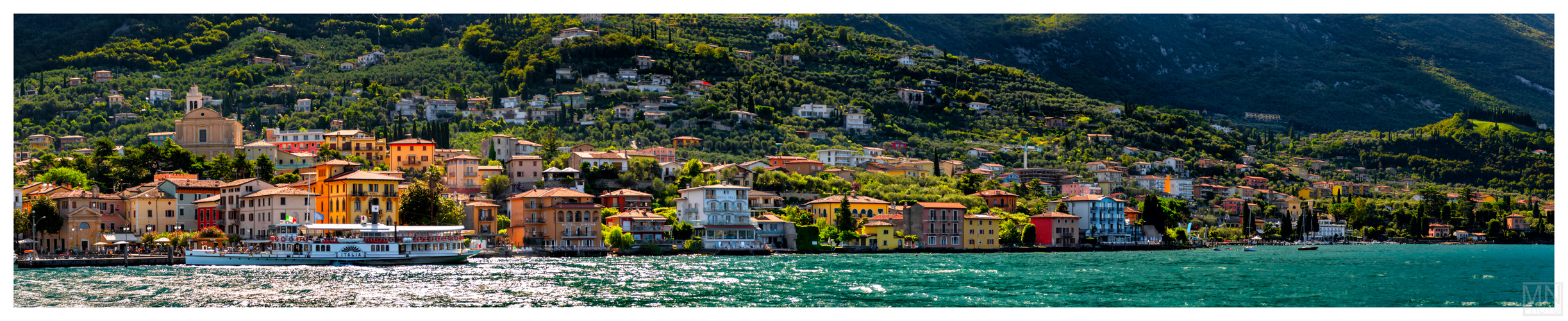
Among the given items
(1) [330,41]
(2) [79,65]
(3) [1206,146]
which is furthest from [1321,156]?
(2) [79,65]

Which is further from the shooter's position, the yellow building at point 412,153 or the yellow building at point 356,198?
the yellow building at point 412,153

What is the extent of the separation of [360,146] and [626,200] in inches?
881

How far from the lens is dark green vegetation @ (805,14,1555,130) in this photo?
164375 mm

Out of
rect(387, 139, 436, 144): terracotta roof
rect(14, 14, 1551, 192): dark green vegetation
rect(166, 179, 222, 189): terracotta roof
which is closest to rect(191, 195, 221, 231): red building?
rect(166, 179, 222, 189): terracotta roof

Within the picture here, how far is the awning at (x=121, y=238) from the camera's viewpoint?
5569cm

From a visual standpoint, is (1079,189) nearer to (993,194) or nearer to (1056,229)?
(993,194)

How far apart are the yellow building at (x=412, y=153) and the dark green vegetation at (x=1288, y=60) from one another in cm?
8493

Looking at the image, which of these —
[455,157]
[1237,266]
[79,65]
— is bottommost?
[1237,266]

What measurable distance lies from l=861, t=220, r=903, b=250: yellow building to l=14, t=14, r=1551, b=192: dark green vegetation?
27970mm

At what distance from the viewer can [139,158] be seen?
225 feet

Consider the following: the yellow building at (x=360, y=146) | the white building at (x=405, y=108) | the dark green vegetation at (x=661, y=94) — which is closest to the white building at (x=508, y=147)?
the dark green vegetation at (x=661, y=94)

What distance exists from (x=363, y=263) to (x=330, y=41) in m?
88.3

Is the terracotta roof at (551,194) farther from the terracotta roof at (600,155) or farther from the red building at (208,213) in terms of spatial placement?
the red building at (208,213)
